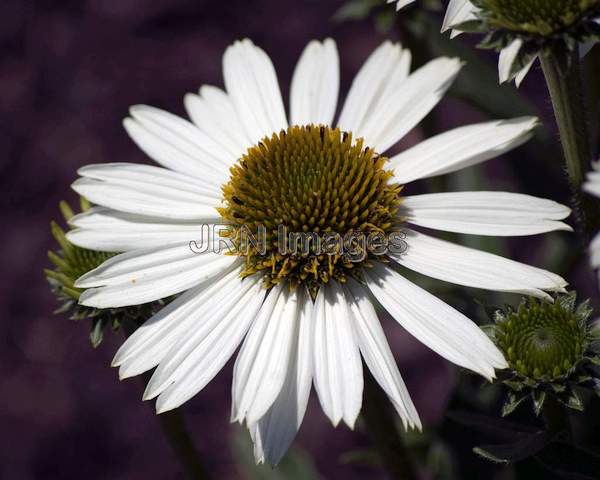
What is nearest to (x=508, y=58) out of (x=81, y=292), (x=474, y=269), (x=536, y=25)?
(x=536, y=25)

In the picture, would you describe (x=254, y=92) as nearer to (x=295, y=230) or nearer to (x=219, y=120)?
(x=219, y=120)

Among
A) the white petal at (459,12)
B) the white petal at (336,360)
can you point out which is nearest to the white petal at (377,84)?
the white petal at (459,12)

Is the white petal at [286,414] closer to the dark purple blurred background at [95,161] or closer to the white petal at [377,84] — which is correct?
the white petal at [377,84]

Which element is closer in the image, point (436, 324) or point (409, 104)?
point (436, 324)

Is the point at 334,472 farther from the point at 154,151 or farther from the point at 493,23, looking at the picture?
the point at 493,23

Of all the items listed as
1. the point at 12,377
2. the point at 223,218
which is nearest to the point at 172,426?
the point at 223,218

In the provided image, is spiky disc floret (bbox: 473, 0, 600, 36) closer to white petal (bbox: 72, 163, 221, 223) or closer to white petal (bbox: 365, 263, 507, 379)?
white petal (bbox: 365, 263, 507, 379)

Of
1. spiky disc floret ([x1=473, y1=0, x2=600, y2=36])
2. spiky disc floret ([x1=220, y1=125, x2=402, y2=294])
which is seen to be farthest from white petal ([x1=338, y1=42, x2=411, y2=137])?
spiky disc floret ([x1=473, y1=0, x2=600, y2=36])
